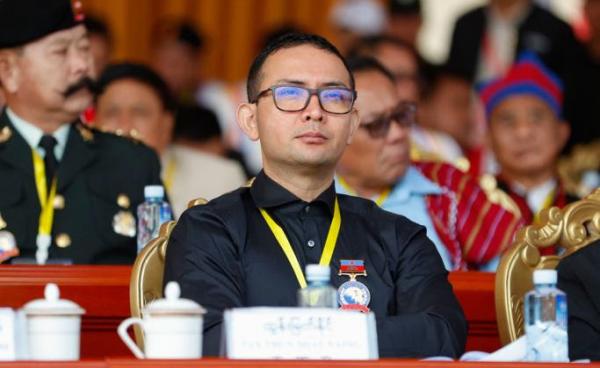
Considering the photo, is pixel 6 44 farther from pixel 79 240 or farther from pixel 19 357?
pixel 19 357

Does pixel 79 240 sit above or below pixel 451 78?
below

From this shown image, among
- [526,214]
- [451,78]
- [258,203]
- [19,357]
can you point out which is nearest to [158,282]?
[258,203]

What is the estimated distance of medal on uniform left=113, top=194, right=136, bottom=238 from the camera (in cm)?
580

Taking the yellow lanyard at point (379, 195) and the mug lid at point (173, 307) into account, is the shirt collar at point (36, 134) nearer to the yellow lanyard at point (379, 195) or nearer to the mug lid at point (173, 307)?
the yellow lanyard at point (379, 195)

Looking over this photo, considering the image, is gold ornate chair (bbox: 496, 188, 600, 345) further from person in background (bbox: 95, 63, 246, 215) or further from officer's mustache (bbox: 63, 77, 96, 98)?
person in background (bbox: 95, 63, 246, 215)

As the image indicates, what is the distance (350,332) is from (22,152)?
251cm

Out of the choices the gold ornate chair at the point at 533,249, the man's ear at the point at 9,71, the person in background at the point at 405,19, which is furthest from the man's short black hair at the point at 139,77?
the gold ornate chair at the point at 533,249

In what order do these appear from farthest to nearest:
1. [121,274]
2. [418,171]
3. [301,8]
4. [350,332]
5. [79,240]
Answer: [301,8] → [418,171] → [79,240] → [121,274] → [350,332]

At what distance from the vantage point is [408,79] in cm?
782

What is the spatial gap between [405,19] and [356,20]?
1.33 ft

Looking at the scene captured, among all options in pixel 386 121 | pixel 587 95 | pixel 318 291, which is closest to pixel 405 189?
pixel 386 121

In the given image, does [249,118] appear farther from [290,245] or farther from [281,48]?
[290,245]

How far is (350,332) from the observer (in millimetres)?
3643

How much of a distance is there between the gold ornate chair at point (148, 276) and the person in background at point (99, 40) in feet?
13.9
